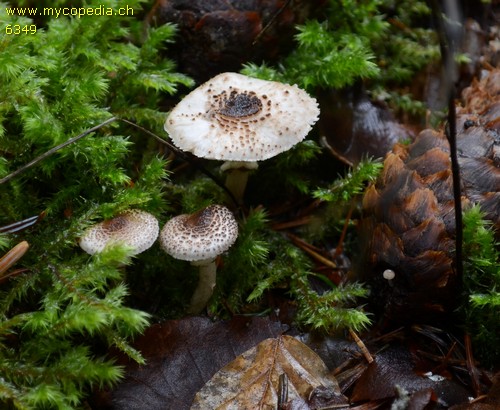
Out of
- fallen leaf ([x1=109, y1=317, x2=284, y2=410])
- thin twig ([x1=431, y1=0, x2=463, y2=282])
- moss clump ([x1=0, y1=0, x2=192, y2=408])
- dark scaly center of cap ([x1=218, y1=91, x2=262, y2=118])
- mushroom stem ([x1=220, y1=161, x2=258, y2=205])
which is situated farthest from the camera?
mushroom stem ([x1=220, y1=161, x2=258, y2=205])

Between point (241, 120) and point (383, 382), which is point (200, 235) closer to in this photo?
point (241, 120)

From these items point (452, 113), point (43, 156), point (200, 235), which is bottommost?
point (200, 235)

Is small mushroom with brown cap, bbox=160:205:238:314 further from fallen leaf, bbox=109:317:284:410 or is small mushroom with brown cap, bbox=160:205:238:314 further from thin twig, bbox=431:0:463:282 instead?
thin twig, bbox=431:0:463:282

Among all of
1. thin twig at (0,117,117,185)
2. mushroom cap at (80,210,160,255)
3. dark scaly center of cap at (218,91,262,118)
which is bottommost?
mushroom cap at (80,210,160,255)

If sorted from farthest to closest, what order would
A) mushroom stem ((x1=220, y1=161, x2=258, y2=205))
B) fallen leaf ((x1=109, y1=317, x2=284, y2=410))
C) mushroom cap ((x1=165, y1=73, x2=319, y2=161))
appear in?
mushroom stem ((x1=220, y1=161, x2=258, y2=205))
mushroom cap ((x1=165, y1=73, x2=319, y2=161))
fallen leaf ((x1=109, y1=317, x2=284, y2=410))

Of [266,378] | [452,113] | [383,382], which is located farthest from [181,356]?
[452,113]

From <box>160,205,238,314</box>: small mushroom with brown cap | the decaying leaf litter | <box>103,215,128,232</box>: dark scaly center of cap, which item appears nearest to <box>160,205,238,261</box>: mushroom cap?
<box>160,205,238,314</box>: small mushroom with brown cap
